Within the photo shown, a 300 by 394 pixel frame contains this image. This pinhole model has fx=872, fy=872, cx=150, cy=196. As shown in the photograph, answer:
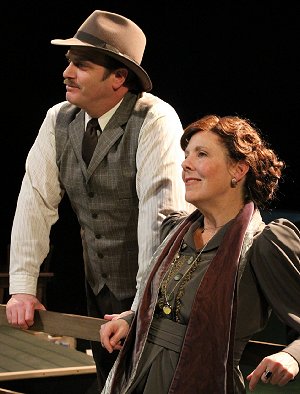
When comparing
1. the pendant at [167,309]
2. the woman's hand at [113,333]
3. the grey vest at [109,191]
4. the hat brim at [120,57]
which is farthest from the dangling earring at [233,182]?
the hat brim at [120,57]

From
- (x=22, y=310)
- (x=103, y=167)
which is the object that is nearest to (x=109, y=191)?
(x=103, y=167)

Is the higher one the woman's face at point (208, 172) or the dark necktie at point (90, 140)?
the woman's face at point (208, 172)

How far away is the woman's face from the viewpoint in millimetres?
2135

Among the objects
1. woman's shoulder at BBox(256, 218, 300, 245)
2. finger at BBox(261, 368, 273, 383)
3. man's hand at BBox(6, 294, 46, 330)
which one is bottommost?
man's hand at BBox(6, 294, 46, 330)

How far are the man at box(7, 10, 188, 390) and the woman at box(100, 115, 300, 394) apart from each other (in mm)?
349

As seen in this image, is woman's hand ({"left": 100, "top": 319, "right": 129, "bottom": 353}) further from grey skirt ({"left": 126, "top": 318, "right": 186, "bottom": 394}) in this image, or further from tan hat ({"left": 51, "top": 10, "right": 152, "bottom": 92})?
tan hat ({"left": 51, "top": 10, "right": 152, "bottom": 92})

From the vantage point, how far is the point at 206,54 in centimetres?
602

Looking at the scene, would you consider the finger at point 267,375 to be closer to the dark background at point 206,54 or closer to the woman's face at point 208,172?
the woman's face at point 208,172

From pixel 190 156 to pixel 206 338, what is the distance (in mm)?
474

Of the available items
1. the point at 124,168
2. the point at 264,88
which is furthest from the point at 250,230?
the point at 264,88

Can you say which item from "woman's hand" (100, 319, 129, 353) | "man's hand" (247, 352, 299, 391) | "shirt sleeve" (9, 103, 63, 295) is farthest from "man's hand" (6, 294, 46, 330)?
"man's hand" (247, 352, 299, 391)

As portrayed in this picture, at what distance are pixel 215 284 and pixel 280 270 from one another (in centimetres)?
15

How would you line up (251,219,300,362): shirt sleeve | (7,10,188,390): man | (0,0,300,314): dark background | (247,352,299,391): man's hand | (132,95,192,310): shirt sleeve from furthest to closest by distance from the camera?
(0,0,300,314): dark background, (7,10,188,390): man, (132,95,192,310): shirt sleeve, (251,219,300,362): shirt sleeve, (247,352,299,391): man's hand

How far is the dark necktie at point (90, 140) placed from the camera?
8.86 ft
